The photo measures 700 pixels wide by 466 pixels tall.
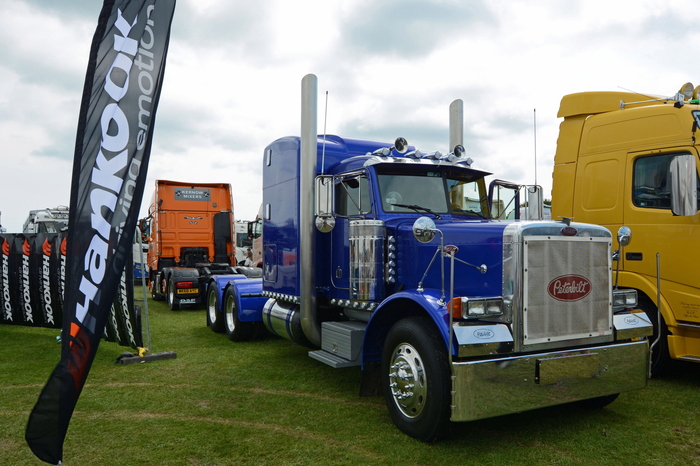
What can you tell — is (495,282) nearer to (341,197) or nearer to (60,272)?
(341,197)

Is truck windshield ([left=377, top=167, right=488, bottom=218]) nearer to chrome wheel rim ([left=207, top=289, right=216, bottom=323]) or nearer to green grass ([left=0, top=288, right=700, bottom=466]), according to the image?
green grass ([left=0, top=288, right=700, bottom=466])

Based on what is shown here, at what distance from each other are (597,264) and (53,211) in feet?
62.7

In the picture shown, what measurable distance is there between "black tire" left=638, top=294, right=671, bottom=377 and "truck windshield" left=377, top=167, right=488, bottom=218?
2112 mm

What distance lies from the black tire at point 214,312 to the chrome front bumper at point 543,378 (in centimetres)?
622

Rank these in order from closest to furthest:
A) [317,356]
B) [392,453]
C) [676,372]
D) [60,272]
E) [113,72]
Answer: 1. [113,72]
2. [392,453]
3. [317,356]
4. [676,372]
5. [60,272]

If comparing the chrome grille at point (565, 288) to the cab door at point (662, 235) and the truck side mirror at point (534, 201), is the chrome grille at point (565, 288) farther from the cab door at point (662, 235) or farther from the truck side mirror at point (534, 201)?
the cab door at point (662, 235)

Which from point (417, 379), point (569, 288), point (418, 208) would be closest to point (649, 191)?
point (569, 288)

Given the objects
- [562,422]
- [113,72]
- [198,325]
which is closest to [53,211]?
[198,325]

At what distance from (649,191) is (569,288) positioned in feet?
8.16

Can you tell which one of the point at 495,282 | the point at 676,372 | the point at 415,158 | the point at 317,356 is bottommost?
the point at 676,372

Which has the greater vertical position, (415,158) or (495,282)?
(415,158)

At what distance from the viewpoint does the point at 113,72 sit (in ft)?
10.8

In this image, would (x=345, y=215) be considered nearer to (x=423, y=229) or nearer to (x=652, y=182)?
(x=423, y=229)

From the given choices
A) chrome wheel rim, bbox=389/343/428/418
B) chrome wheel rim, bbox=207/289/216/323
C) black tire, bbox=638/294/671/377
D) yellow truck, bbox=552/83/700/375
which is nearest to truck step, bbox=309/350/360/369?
chrome wheel rim, bbox=389/343/428/418
